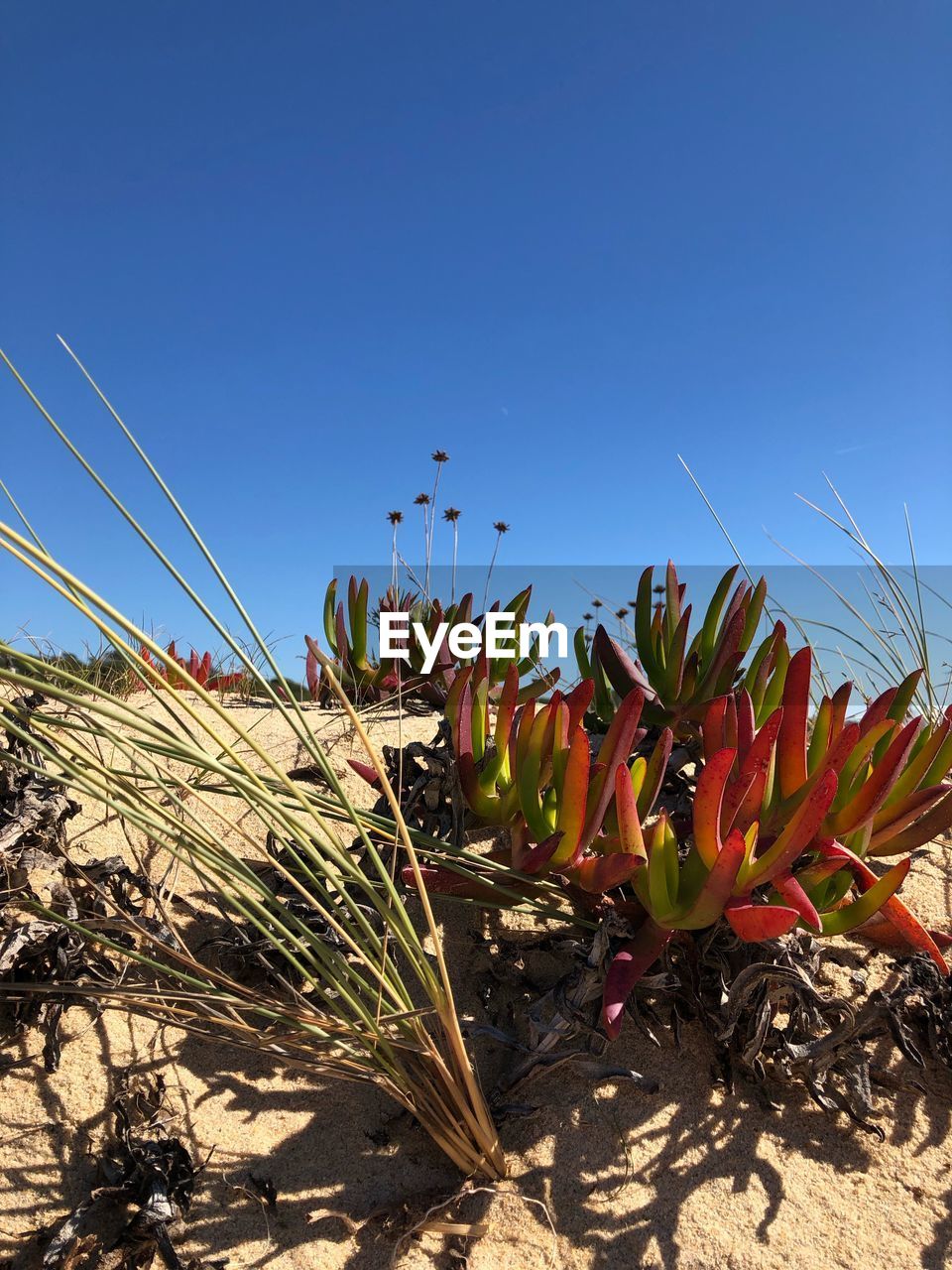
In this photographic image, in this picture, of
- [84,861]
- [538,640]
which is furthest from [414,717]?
[84,861]

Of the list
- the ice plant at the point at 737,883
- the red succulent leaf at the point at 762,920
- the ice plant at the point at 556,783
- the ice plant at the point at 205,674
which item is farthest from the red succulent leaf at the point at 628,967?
the ice plant at the point at 205,674

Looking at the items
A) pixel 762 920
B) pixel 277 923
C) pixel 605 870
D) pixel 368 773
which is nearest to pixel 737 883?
pixel 762 920

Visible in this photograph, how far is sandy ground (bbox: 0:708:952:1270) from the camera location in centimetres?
159

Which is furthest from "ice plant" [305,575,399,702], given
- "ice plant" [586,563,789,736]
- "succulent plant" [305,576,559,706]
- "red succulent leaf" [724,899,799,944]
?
"red succulent leaf" [724,899,799,944]

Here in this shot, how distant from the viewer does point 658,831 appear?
71.9 inches

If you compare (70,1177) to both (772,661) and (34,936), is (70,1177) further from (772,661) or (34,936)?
(772,661)

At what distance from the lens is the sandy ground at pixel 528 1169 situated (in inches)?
62.8

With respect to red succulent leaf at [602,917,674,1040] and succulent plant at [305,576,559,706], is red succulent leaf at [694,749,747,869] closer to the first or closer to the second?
red succulent leaf at [602,917,674,1040]

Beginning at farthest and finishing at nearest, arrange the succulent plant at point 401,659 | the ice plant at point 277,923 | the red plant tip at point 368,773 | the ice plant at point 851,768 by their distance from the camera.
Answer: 1. the succulent plant at point 401,659
2. the red plant tip at point 368,773
3. the ice plant at point 851,768
4. the ice plant at point 277,923

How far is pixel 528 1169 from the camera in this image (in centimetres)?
175

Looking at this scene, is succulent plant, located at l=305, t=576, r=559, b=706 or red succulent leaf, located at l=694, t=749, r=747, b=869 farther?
succulent plant, located at l=305, t=576, r=559, b=706

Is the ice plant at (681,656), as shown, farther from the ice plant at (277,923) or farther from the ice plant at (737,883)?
the ice plant at (277,923)

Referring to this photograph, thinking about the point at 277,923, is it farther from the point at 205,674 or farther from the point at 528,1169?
the point at 205,674

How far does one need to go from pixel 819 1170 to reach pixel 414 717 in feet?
7.95
